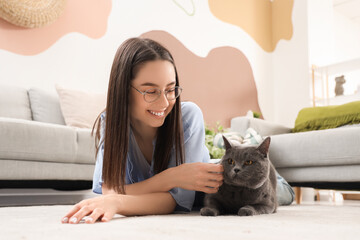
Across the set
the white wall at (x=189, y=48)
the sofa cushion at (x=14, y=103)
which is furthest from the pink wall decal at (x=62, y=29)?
the sofa cushion at (x=14, y=103)

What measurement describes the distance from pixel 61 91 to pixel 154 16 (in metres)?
1.40

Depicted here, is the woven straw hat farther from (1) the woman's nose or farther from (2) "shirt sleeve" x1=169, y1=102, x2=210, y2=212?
(1) the woman's nose

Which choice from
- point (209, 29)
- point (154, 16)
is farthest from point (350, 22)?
point (154, 16)

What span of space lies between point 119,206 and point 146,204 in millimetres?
113

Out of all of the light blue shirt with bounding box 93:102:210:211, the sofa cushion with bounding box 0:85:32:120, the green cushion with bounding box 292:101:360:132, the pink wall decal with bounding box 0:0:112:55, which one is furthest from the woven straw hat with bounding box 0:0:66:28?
the green cushion with bounding box 292:101:360:132

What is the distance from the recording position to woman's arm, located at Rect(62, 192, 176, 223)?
86 cm

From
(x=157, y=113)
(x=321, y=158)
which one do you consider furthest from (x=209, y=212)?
(x=321, y=158)

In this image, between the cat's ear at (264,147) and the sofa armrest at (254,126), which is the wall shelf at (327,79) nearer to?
the sofa armrest at (254,126)

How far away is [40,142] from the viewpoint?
5.97ft

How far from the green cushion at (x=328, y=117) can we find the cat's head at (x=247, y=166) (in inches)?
70.9

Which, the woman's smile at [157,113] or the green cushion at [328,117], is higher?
the woman's smile at [157,113]

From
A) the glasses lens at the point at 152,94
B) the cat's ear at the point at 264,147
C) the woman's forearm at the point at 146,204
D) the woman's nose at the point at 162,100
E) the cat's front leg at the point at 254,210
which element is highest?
the glasses lens at the point at 152,94

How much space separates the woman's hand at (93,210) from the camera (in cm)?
85

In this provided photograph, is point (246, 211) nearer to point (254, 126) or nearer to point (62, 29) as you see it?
point (254, 126)
